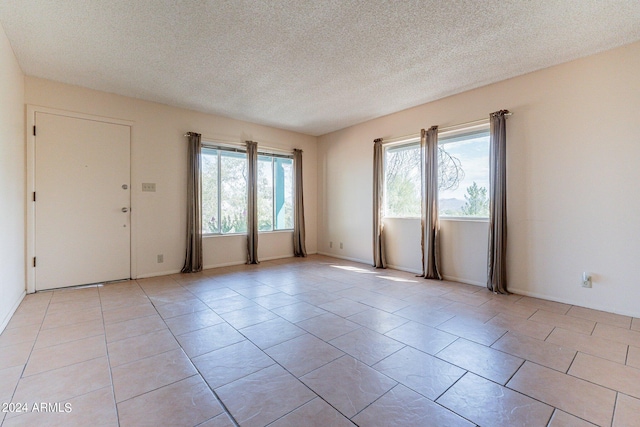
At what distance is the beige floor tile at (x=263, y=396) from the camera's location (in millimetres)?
1459

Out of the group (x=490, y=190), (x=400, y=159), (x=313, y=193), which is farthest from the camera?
(x=313, y=193)

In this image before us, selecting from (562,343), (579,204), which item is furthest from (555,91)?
(562,343)

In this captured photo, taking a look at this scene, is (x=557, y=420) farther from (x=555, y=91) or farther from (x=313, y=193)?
(x=313, y=193)

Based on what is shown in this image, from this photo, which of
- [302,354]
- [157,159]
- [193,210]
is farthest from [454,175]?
[157,159]

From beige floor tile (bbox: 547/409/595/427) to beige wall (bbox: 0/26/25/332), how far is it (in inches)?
158

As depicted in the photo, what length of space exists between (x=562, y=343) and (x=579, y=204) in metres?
1.68

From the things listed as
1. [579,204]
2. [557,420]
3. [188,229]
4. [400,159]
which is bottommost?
[557,420]

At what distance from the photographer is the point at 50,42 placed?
2760 mm

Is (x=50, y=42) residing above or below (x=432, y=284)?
above

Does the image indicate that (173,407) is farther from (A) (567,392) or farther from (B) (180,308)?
(A) (567,392)

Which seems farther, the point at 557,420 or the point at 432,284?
the point at 432,284

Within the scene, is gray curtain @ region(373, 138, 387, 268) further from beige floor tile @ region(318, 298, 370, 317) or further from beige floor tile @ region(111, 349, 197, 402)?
beige floor tile @ region(111, 349, 197, 402)

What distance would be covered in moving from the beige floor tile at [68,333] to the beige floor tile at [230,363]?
1.14m

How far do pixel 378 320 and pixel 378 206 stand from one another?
2675 mm
